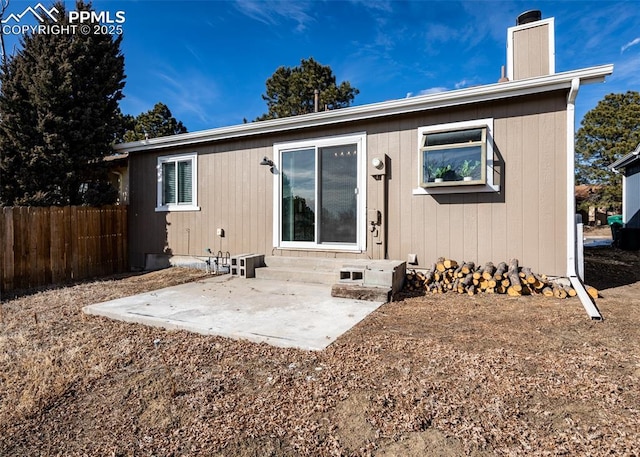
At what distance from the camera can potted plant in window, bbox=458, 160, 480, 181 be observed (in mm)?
4853

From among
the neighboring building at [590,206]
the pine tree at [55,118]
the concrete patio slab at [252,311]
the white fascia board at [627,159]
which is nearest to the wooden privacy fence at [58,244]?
the pine tree at [55,118]

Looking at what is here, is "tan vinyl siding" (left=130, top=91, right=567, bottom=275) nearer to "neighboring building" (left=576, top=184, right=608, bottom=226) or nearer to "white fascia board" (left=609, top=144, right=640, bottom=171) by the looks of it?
"white fascia board" (left=609, top=144, right=640, bottom=171)

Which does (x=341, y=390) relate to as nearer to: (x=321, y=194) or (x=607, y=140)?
(x=321, y=194)

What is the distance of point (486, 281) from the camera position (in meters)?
4.63

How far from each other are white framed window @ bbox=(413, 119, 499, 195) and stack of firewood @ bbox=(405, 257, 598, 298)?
3.60ft

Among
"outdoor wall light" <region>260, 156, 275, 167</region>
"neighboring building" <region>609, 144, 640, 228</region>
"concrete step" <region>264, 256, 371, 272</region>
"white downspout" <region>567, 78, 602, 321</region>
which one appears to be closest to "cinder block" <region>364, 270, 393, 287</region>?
"concrete step" <region>264, 256, 371, 272</region>

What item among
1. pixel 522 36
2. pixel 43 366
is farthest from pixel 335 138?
pixel 43 366

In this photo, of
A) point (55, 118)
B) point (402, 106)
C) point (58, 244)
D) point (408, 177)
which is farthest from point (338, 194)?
point (55, 118)

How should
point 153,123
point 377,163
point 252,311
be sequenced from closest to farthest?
point 252,311, point 377,163, point 153,123

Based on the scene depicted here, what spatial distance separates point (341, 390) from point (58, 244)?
637 centimetres

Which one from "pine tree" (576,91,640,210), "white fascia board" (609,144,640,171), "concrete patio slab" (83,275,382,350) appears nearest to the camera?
"concrete patio slab" (83,275,382,350)

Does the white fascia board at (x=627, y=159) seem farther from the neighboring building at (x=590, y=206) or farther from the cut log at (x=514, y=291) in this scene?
the cut log at (x=514, y=291)

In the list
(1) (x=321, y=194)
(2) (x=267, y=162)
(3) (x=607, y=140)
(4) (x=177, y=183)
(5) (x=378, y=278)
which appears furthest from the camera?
(3) (x=607, y=140)

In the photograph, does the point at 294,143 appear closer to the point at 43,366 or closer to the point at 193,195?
the point at 193,195
